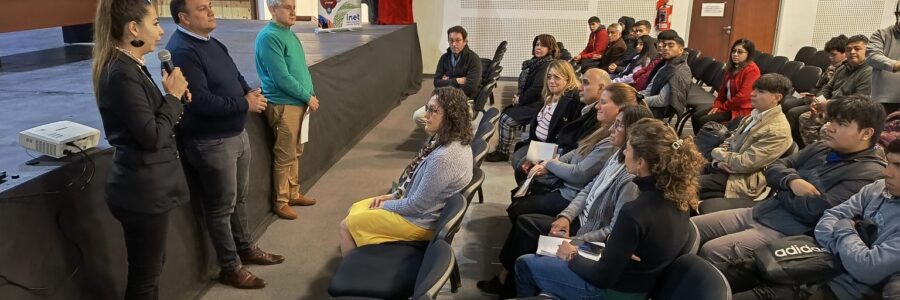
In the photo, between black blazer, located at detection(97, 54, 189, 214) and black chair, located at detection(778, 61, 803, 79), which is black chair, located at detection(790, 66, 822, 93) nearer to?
black chair, located at detection(778, 61, 803, 79)

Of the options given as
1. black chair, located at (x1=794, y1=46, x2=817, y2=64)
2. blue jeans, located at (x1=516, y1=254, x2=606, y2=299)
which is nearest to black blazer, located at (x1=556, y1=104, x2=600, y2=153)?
blue jeans, located at (x1=516, y1=254, x2=606, y2=299)

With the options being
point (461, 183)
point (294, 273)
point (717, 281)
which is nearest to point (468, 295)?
point (461, 183)

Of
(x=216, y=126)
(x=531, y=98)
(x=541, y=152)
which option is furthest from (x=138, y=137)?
(x=531, y=98)

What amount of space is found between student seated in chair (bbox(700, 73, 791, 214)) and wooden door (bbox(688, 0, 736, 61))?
636 cm

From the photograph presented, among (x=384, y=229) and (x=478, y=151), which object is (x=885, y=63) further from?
(x=384, y=229)

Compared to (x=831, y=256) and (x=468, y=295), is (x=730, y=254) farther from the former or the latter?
(x=468, y=295)

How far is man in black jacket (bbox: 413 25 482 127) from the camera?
18.1ft

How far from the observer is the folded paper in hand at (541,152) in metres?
3.36

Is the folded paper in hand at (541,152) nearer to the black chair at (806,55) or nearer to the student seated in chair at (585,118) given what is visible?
the student seated in chair at (585,118)

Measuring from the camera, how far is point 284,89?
332 centimetres

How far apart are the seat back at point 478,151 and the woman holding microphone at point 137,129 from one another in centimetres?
129

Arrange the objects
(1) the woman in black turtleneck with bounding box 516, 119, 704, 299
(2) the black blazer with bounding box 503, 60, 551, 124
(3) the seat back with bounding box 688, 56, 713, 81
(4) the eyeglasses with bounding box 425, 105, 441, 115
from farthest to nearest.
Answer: (3) the seat back with bounding box 688, 56, 713, 81 < (2) the black blazer with bounding box 503, 60, 551, 124 < (4) the eyeglasses with bounding box 425, 105, 441, 115 < (1) the woman in black turtleneck with bounding box 516, 119, 704, 299

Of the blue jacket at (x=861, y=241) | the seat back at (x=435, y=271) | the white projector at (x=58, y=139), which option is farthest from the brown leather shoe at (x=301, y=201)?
the blue jacket at (x=861, y=241)

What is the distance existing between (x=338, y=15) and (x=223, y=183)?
5210 millimetres
